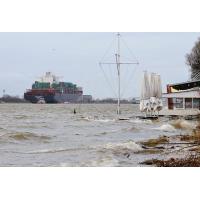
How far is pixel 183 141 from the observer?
1096 inches

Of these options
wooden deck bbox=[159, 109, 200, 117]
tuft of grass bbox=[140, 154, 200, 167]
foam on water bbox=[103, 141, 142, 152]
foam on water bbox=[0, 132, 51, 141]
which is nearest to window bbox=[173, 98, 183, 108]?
wooden deck bbox=[159, 109, 200, 117]

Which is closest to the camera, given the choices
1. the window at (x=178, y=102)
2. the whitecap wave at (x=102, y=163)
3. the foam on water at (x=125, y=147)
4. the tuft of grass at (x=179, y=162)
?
the tuft of grass at (x=179, y=162)

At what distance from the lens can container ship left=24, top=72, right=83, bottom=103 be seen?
15550 centimetres

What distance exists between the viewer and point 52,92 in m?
166

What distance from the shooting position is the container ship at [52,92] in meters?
156

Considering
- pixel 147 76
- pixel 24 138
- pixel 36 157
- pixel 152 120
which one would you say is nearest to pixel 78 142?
pixel 24 138

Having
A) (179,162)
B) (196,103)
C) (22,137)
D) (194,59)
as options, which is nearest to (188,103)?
(196,103)

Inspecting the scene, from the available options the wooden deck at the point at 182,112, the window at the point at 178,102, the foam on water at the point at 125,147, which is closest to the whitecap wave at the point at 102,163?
the foam on water at the point at 125,147

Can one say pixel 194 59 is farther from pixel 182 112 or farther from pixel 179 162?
pixel 179 162

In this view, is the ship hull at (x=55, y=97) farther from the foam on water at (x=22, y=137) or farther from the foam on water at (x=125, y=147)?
the foam on water at (x=125, y=147)
